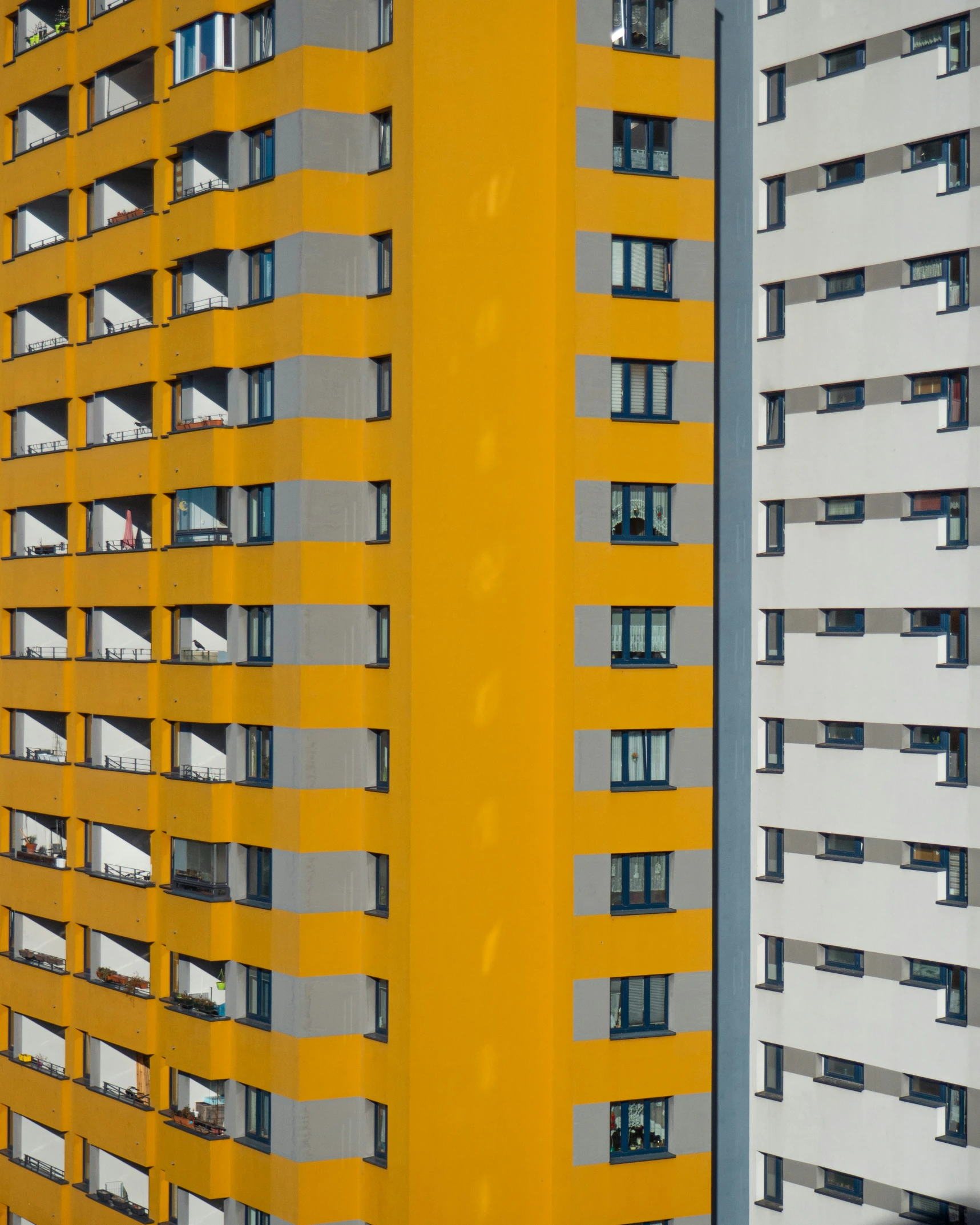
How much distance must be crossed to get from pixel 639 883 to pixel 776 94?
1851 centimetres

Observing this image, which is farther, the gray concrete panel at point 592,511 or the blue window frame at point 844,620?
the blue window frame at point 844,620

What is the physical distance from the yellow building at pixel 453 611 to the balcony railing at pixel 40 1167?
6719mm

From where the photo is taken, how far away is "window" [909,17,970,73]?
1160 inches

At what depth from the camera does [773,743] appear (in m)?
33.0

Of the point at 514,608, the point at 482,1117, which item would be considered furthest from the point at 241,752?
the point at 482,1117

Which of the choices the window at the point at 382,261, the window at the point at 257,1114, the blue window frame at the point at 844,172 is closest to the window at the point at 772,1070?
the window at the point at 257,1114

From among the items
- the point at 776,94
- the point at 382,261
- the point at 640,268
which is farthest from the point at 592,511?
the point at 776,94

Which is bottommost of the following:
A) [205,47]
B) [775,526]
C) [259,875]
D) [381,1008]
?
[381,1008]

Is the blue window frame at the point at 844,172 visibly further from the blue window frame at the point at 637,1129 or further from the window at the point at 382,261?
the blue window frame at the point at 637,1129

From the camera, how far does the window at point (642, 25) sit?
3009cm

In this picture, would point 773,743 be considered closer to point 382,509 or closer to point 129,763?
point 382,509

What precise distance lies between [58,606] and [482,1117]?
18.0m

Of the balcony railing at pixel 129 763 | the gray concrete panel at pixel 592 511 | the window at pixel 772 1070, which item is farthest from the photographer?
the balcony railing at pixel 129 763

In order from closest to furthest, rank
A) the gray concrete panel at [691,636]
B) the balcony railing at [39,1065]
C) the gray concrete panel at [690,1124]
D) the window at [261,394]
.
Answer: the gray concrete panel at [690,1124] < the gray concrete panel at [691,636] < the window at [261,394] < the balcony railing at [39,1065]
